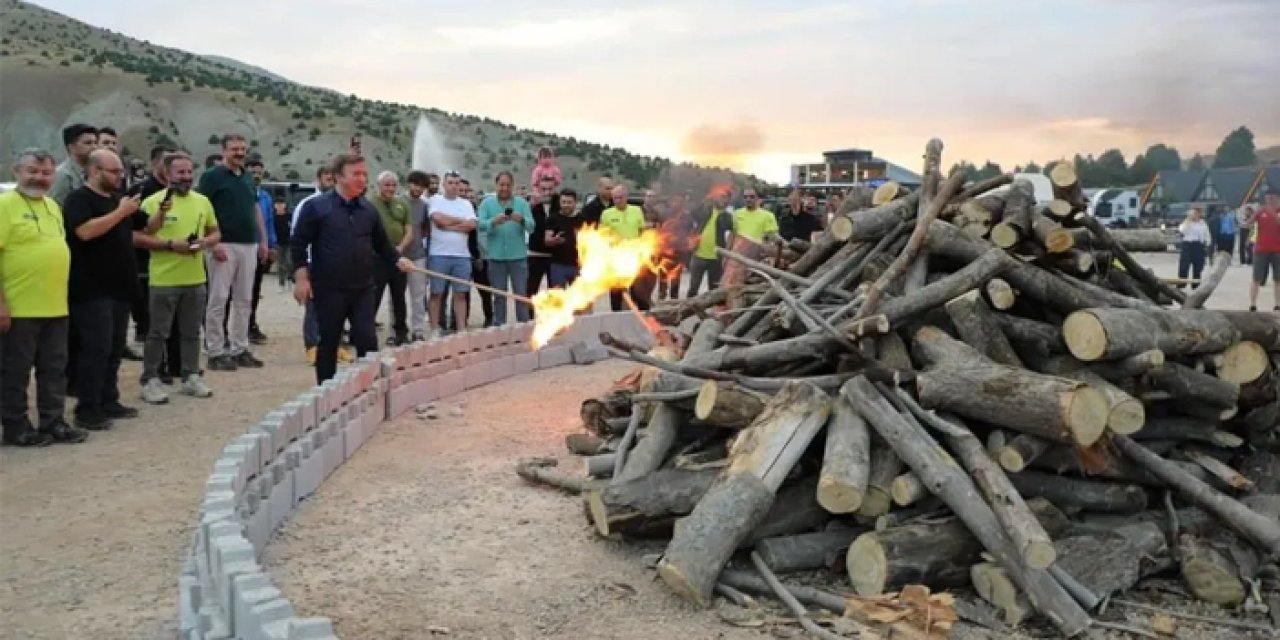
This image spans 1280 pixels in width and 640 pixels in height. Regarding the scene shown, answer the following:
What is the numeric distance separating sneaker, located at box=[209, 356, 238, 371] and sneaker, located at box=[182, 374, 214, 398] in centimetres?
132

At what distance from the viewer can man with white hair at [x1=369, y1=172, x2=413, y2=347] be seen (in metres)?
11.3

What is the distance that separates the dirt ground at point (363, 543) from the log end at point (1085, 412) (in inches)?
75.0

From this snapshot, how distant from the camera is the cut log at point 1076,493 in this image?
5.24 m

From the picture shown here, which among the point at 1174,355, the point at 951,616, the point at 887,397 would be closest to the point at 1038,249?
the point at 1174,355

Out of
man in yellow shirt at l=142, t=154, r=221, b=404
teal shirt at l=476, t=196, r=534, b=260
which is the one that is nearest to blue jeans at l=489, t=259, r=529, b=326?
teal shirt at l=476, t=196, r=534, b=260

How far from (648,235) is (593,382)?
84.6 inches

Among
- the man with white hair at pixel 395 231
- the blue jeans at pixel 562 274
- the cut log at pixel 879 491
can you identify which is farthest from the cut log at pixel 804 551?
the blue jeans at pixel 562 274

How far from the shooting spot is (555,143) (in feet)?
216

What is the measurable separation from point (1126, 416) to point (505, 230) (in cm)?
857

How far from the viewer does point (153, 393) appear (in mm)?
8758

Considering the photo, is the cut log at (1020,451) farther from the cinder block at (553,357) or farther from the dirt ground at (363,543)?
the cinder block at (553,357)

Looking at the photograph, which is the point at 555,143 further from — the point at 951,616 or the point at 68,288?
the point at 951,616

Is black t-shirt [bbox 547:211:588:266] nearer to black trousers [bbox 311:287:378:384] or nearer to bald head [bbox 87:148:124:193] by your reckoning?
black trousers [bbox 311:287:378:384]

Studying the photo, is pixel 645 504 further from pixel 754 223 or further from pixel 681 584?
pixel 754 223
